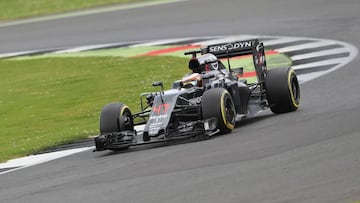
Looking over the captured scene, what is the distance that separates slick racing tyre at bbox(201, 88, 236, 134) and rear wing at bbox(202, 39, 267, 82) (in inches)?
75.0

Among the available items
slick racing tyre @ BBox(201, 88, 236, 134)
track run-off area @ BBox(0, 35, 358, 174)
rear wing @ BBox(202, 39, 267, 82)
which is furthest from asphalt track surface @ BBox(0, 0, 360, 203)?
rear wing @ BBox(202, 39, 267, 82)

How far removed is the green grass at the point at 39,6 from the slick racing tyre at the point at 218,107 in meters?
22.7

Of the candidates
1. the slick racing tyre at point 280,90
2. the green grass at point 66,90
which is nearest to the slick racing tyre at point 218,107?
the slick racing tyre at point 280,90

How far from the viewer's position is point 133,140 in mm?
13648

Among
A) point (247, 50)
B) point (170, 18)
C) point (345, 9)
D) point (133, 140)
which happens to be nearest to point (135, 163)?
point (133, 140)

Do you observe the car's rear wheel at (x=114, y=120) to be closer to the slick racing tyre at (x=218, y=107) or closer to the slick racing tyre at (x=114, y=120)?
the slick racing tyre at (x=114, y=120)

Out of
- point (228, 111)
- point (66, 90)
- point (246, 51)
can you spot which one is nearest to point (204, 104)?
point (228, 111)

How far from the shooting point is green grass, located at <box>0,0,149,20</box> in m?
36.7

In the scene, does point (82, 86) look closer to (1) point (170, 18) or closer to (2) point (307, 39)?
(2) point (307, 39)

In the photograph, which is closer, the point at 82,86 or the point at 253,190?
the point at 253,190

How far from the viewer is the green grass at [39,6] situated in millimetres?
36656

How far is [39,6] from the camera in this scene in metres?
38.2

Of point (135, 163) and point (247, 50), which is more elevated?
point (247, 50)

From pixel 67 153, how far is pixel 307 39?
430 inches
